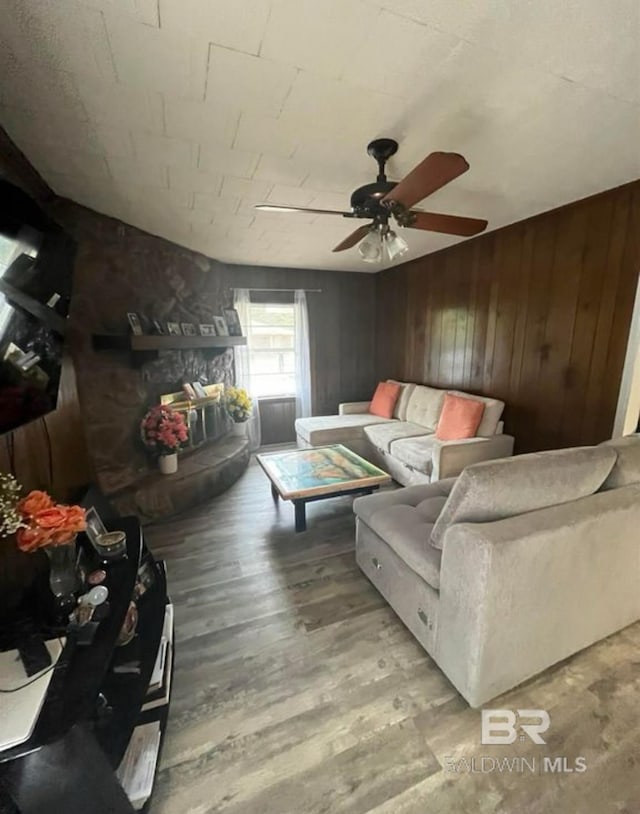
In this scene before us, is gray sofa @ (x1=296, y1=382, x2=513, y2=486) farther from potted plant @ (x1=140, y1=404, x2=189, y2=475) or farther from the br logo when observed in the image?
the br logo

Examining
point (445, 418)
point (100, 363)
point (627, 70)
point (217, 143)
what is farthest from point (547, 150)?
point (100, 363)

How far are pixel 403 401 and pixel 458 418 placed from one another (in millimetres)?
1067

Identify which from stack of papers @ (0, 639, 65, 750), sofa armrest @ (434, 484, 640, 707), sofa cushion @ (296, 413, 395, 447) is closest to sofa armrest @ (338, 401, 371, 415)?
sofa cushion @ (296, 413, 395, 447)

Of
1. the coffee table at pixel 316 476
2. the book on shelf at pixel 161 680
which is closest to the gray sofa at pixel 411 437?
the coffee table at pixel 316 476

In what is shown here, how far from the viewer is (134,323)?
281 cm

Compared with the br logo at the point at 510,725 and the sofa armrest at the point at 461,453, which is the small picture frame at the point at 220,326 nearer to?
the sofa armrest at the point at 461,453

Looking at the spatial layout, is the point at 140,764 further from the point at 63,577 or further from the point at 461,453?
the point at 461,453

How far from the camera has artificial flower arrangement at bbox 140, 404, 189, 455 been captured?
2.94 meters

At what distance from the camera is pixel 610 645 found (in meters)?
1.65

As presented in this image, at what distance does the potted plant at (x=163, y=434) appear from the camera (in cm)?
294

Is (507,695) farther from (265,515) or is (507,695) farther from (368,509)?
(265,515)

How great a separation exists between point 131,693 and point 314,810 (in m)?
0.69

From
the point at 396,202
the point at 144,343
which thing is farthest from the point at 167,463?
the point at 396,202

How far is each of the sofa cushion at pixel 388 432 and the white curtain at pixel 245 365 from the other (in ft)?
5.29
